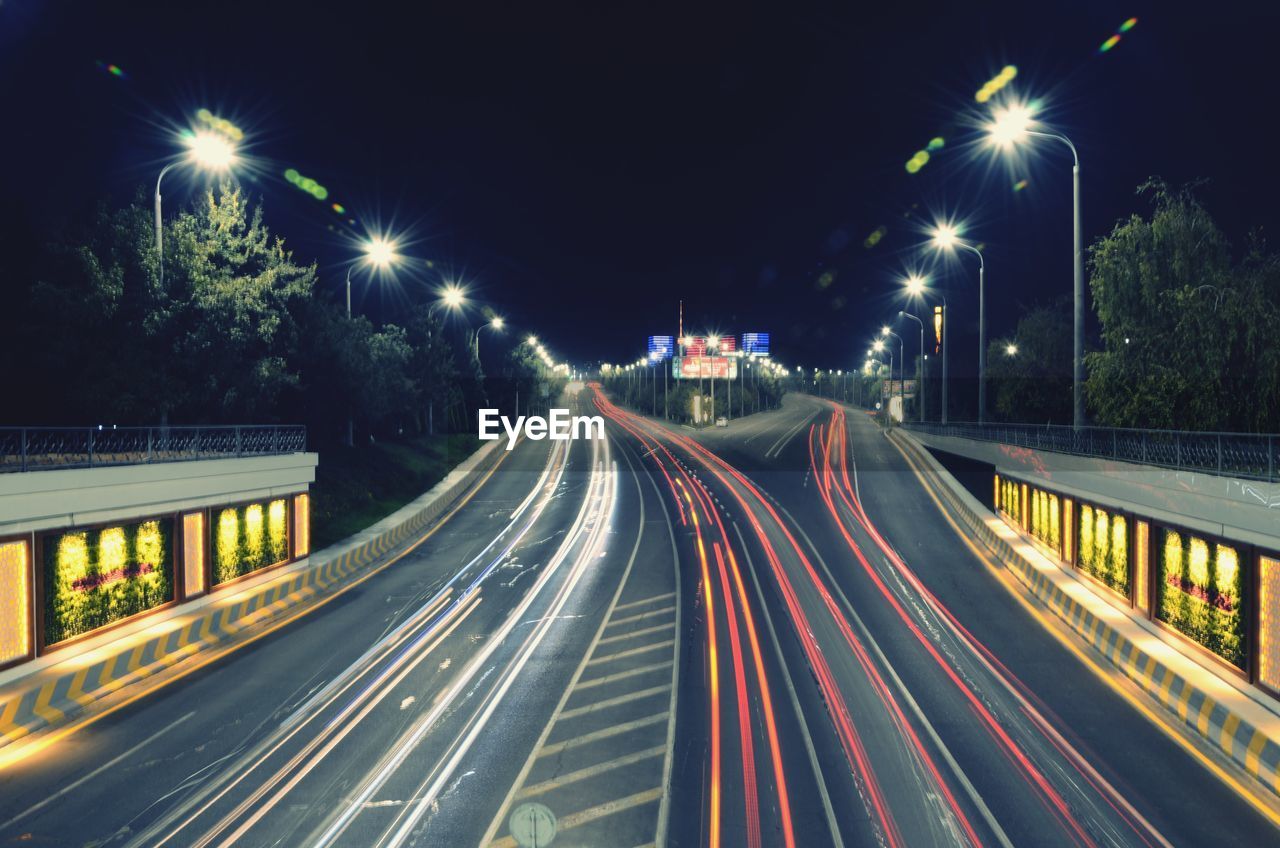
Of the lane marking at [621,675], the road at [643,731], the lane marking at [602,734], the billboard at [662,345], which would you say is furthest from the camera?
the billboard at [662,345]

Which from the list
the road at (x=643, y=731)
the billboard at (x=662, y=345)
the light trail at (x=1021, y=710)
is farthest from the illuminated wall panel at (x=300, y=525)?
the billboard at (x=662, y=345)

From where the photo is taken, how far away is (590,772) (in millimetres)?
10930

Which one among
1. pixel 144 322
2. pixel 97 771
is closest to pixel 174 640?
pixel 97 771

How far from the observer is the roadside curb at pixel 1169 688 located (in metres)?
10.9

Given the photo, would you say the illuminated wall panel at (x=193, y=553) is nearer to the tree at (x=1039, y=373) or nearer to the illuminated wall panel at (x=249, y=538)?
the illuminated wall panel at (x=249, y=538)

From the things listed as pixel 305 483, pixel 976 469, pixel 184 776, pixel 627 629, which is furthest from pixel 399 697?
pixel 976 469

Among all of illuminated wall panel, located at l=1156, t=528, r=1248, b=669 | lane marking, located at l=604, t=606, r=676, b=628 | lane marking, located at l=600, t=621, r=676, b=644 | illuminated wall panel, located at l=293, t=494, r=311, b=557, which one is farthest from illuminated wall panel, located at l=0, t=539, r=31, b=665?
illuminated wall panel, located at l=1156, t=528, r=1248, b=669

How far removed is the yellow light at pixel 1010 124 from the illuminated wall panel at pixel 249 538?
22364 mm

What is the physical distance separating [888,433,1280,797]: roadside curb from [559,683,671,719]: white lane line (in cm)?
856

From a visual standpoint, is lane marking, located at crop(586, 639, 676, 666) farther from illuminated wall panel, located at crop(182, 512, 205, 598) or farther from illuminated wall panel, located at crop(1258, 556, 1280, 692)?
illuminated wall panel, located at crop(1258, 556, 1280, 692)

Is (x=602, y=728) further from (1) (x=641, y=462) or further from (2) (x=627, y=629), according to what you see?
(1) (x=641, y=462)

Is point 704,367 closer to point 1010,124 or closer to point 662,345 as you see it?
point 662,345

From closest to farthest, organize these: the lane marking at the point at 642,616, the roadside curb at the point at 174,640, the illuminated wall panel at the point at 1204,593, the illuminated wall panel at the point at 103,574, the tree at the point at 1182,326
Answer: the roadside curb at the point at 174,640, the illuminated wall panel at the point at 1204,593, the illuminated wall panel at the point at 103,574, the lane marking at the point at 642,616, the tree at the point at 1182,326

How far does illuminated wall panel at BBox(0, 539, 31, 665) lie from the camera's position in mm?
13258
